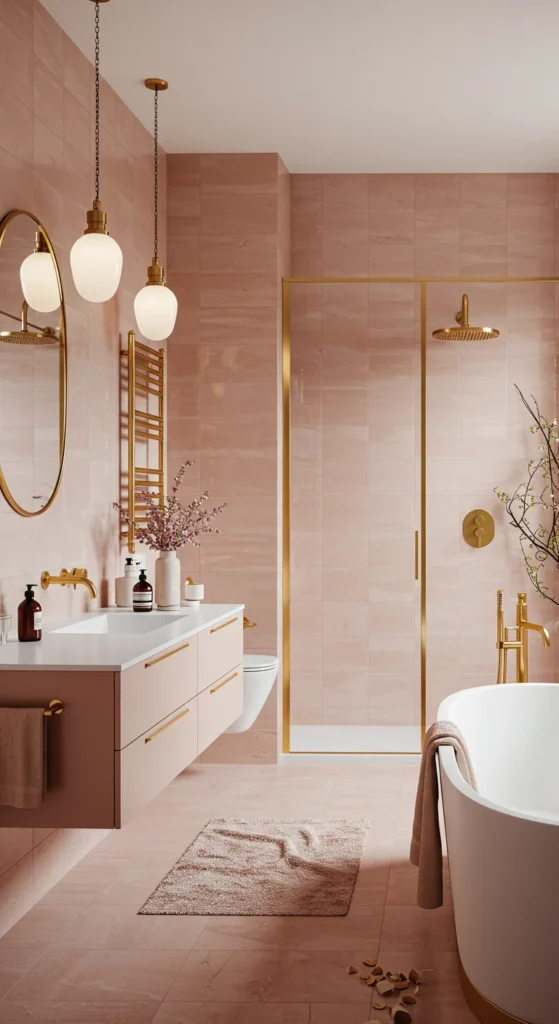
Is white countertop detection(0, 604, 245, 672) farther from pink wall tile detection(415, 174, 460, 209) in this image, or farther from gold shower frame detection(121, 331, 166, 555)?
pink wall tile detection(415, 174, 460, 209)

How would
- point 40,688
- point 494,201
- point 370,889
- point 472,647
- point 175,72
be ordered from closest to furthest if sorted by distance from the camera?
point 40,688, point 370,889, point 175,72, point 472,647, point 494,201

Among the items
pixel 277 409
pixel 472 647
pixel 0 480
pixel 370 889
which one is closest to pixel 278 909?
pixel 370 889

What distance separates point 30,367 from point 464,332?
90.1 inches

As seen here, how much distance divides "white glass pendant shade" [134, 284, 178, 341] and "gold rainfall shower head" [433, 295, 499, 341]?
1.51 meters

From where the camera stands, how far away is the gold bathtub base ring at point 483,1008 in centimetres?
232

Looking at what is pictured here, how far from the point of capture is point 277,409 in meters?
4.87

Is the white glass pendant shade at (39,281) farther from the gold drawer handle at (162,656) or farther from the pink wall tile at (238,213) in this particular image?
the pink wall tile at (238,213)

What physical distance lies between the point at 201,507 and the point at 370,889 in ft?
7.06

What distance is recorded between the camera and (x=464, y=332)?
4762mm

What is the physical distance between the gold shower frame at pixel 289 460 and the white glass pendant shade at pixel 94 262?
6.11 feet

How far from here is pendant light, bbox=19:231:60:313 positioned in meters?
3.15

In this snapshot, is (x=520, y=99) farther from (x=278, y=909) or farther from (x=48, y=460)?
(x=278, y=909)

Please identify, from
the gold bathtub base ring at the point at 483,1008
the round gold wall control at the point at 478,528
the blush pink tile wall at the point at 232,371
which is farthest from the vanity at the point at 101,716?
the round gold wall control at the point at 478,528

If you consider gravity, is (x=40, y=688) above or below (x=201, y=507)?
below
